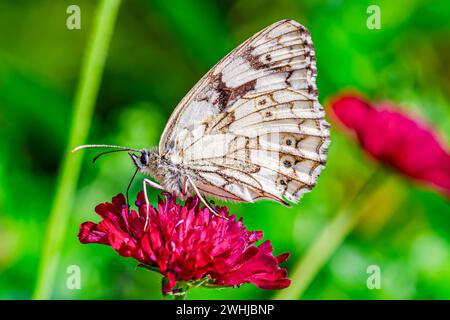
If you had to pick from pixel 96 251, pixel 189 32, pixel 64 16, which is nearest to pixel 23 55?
pixel 64 16

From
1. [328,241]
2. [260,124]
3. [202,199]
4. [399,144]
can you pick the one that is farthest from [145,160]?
[399,144]

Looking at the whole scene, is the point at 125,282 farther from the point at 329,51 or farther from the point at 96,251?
the point at 329,51

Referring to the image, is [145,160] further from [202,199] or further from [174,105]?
[174,105]
